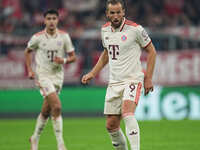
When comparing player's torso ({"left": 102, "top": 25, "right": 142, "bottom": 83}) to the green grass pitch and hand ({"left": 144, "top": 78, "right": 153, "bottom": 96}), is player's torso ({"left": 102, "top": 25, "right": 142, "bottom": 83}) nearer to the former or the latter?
hand ({"left": 144, "top": 78, "right": 153, "bottom": 96})

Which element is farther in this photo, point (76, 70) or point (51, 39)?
point (76, 70)

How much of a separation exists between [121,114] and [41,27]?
32.6 feet

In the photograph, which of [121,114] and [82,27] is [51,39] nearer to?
[121,114]

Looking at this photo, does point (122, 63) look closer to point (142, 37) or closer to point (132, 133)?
point (142, 37)

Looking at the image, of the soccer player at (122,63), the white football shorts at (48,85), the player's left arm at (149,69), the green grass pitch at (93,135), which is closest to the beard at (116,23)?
the soccer player at (122,63)

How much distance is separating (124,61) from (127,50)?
0.16 meters

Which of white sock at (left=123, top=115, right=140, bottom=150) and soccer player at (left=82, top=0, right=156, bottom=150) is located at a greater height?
soccer player at (left=82, top=0, right=156, bottom=150)

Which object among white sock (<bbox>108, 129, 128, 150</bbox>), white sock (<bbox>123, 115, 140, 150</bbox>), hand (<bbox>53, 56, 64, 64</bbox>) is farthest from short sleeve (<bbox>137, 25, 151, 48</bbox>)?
hand (<bbox>53, 56, 64, 64</bbox>)

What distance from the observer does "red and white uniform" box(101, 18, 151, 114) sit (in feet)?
25.6

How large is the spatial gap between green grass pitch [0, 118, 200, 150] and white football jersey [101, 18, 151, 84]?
276 cm

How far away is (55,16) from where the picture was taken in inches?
406

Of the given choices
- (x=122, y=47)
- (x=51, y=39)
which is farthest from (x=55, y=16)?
(x=122, y=47)

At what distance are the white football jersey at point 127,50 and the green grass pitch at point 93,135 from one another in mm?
2765

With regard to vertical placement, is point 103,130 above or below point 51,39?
below
